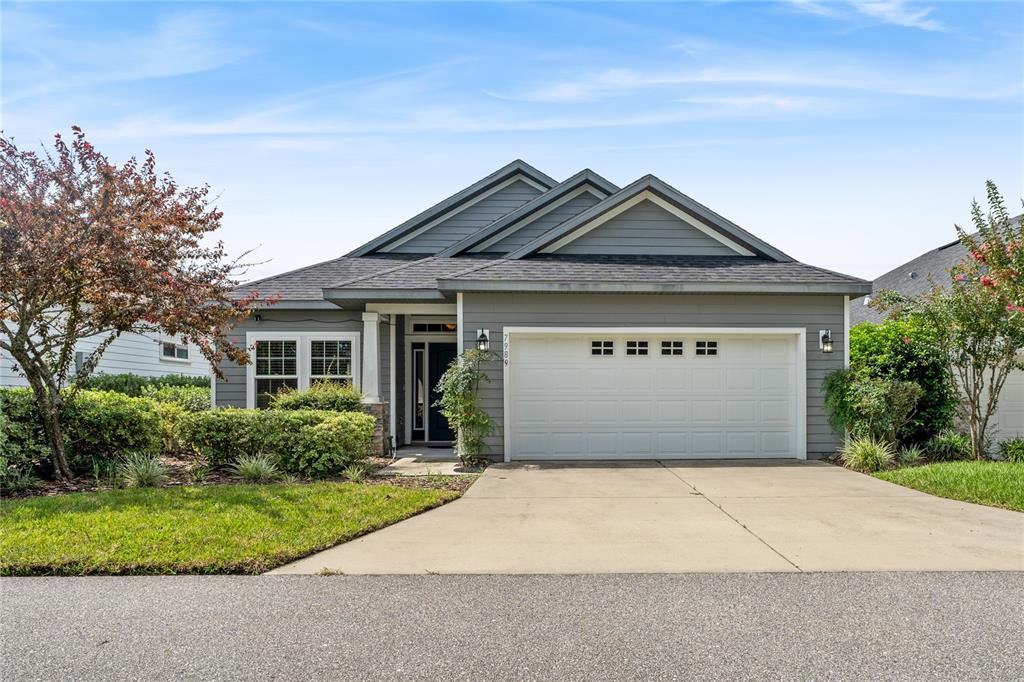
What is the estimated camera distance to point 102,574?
5477mm

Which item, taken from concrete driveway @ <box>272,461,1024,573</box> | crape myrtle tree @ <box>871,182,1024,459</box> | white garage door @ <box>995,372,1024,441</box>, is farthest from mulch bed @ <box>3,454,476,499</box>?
white garage door @ <box>995,372,1024,441</box>

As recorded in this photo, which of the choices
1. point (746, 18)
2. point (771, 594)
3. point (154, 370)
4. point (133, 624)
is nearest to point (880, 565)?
point (771, 594)

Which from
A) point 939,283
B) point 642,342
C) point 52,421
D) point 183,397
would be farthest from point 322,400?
point 939,283

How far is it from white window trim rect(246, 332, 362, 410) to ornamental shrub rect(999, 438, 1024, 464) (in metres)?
10.8

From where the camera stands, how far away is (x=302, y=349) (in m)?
13.5

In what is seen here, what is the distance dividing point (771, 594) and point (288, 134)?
9.50m

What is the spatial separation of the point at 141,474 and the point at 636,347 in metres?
7.48

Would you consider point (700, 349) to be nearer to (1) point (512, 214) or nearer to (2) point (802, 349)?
(2) point (802, 349)

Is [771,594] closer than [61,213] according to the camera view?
Yes

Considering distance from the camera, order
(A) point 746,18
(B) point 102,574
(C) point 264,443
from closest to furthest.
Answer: (B) point 102,574 → (A) point 746,18 → (C) point 264,443

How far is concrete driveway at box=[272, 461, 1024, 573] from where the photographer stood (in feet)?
18.9

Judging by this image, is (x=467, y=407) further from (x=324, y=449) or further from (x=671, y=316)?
(x=671, y=316)

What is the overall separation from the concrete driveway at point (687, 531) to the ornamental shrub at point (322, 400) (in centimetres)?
350

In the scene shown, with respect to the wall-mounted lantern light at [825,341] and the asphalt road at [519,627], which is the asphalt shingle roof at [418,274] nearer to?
the wall-mounted lantern light at [825,341]
